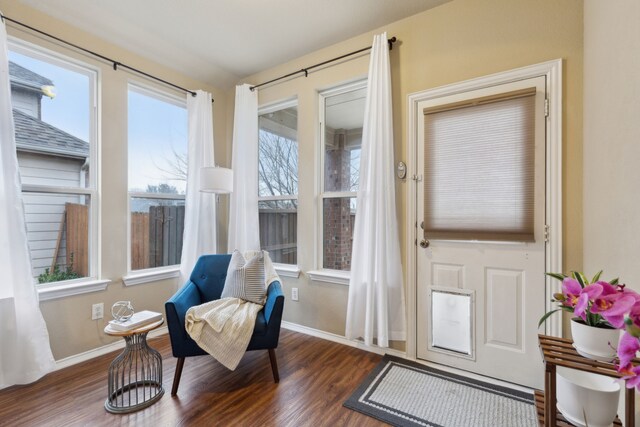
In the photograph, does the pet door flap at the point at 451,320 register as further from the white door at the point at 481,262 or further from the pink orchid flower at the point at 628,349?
the pink orchid flower at the point at 628,349

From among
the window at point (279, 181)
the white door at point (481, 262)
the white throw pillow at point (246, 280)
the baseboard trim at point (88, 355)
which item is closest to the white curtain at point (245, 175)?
the window at point (279, 181)

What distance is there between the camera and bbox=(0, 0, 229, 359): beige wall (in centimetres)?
228

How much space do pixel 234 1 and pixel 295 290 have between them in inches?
101

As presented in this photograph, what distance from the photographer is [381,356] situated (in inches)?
96.6

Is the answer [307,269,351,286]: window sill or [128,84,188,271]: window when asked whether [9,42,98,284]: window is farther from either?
[307,269,351,286]: window sill

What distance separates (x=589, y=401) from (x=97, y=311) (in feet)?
10.5

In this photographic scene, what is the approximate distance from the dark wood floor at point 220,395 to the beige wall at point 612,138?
152cm

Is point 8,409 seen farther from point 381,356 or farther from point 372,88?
point 372,88

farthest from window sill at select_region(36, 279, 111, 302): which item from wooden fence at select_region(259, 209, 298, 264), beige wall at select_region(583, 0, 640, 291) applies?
beige wall at select_region(583, 0, 640, 291)

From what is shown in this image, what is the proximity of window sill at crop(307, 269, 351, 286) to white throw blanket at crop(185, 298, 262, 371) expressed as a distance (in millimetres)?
912

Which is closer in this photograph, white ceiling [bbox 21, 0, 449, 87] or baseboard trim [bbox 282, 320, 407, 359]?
white ceiling [bbox 21, 0, 449, 87]

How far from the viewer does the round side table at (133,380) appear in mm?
1802

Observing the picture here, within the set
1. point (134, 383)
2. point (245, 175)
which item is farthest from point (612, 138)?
point (134, 383)

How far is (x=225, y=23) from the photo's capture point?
8.23 ft
